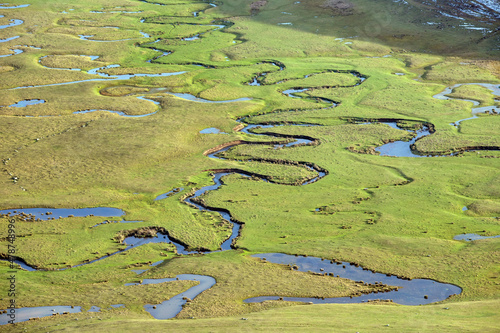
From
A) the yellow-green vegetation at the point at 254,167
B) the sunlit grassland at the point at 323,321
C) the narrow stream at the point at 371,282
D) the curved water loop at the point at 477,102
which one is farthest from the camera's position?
the curved water loop at the point at 477,102

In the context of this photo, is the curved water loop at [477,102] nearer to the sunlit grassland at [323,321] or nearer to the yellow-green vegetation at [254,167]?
the yellow-green vegetation at [254,167]

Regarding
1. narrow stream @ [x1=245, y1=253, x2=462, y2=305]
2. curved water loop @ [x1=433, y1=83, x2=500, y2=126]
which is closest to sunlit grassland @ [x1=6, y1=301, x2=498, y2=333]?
narrow stream @ [x1=245, y1=253, x2=462, y2=305]

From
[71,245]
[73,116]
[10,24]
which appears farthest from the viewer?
[10,24]

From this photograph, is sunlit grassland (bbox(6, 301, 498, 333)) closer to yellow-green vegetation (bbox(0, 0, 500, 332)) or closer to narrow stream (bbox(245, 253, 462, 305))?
yellow-green vegetation (bbox(0, 0, 500, 332))

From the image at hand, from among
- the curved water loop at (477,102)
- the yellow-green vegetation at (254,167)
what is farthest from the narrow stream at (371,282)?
the curved water loop at (477,102)

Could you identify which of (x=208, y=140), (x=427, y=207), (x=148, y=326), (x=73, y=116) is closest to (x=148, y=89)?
(x=73, y=116)

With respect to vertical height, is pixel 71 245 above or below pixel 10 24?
below

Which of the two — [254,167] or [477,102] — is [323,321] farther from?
[477,102]

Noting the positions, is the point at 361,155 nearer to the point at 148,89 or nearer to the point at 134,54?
the point at 148,89
